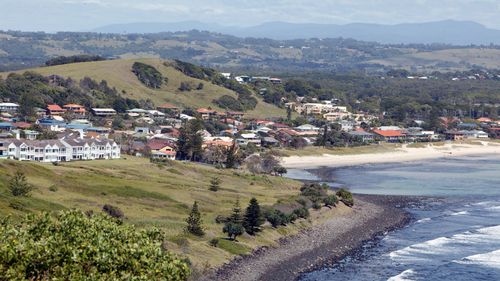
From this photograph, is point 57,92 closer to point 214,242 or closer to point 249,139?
point 249,139

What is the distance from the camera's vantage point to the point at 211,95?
160m

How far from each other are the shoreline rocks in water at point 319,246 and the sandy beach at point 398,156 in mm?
35838

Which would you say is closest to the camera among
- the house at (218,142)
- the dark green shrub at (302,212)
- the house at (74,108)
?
the dark green shrub at (302,212)

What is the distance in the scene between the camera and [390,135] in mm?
138000

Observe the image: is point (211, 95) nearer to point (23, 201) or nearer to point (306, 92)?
point (306, 92)

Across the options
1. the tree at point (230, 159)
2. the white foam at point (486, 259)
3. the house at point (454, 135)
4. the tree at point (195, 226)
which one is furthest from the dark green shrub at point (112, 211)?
the house at point (454, 135)

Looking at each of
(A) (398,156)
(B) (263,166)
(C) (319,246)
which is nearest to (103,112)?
(A) (398,156)

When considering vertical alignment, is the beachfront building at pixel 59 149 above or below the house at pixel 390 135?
above

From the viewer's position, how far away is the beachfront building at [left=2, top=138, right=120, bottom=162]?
77.9 metres

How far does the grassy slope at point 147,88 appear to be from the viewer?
153750 millimetres

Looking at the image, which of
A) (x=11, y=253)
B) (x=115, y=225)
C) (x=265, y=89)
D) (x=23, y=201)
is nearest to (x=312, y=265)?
(x=23, y=201)

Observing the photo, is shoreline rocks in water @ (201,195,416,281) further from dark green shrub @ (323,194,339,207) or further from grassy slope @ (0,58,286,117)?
grassy slope @ (0,58,286,117)

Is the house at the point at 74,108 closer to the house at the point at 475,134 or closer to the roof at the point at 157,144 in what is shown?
the roof at the point at 157,144

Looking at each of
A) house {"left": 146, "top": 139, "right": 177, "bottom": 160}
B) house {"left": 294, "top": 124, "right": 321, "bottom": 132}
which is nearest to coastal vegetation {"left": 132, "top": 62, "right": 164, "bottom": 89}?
house {"left": 294, "top": 124, "right": 321, "bottom": 132}
